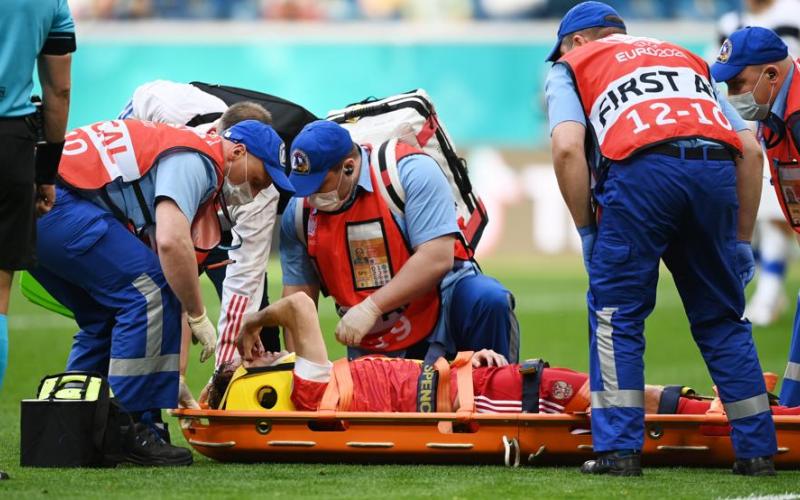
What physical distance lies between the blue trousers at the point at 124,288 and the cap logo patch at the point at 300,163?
0.76 meters

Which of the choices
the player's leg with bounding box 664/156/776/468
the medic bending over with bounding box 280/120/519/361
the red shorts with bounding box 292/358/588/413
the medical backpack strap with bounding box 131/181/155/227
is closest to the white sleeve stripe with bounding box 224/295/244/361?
the medic bending over with bounding box 280/120/519/361

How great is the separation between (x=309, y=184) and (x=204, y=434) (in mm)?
1206

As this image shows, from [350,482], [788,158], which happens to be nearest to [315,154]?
[350,482]

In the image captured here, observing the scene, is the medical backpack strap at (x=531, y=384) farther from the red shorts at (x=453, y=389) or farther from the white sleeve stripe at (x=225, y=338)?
the white sleeve stripe at (x=225, y=338)

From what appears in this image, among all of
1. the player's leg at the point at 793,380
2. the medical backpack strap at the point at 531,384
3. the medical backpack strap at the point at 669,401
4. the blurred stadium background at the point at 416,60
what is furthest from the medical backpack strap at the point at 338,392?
the blurred stadium background at the point at 416,60

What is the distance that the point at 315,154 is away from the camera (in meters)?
6.05

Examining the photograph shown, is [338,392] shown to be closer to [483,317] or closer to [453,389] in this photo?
[453,389]

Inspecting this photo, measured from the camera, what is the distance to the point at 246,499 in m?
4.57

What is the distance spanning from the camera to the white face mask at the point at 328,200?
6309 mm

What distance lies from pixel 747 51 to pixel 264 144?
2074 mm

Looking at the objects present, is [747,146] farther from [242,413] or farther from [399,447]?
[242,413]

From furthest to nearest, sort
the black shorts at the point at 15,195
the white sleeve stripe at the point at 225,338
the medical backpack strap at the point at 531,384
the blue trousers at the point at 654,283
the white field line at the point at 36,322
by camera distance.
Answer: the white field line at the point at 36,322 → the white sleeve stripe at the point at 225,338 → the medical backpack strap at the point at 531,384 → the blue trousers at the point at 654,283 → the black shorts at the point at 15,195

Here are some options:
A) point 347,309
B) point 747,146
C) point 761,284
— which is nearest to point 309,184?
point 347,309

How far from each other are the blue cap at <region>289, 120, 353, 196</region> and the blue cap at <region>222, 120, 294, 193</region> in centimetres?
9
